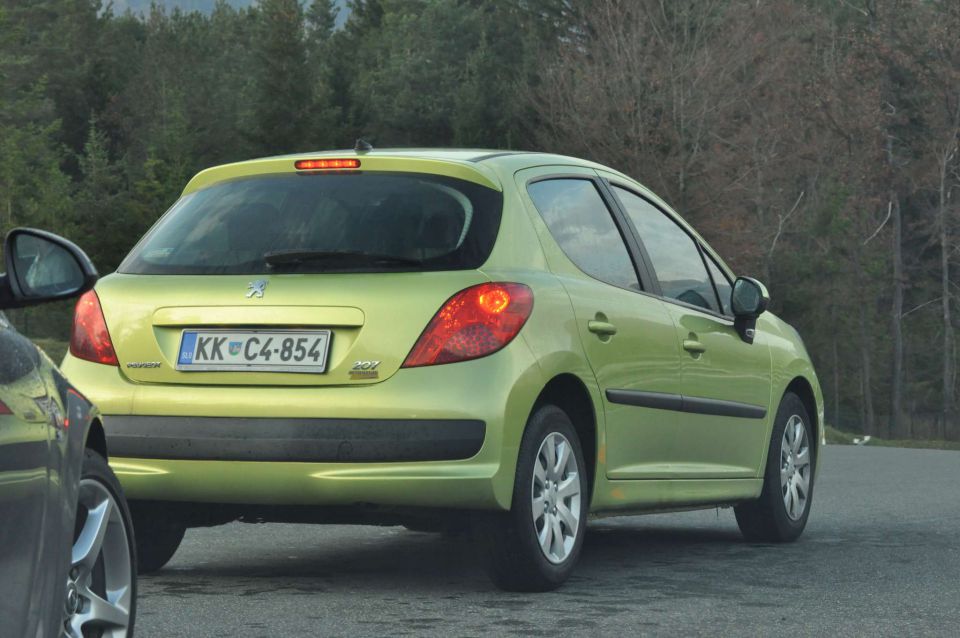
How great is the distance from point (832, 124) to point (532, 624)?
208 ft

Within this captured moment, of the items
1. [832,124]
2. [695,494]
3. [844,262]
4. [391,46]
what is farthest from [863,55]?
[695,494]

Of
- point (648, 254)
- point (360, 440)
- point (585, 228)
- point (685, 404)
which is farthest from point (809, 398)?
point (360, 440)

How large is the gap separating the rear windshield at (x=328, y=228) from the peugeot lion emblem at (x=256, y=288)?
0.33 ft

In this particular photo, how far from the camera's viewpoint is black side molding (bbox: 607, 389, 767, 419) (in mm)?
7047

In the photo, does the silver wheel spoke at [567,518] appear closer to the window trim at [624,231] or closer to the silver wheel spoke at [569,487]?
the silver wheel spoke at [569,487]

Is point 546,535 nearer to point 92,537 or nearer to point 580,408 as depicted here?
point 580,408

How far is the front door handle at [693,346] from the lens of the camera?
775cm

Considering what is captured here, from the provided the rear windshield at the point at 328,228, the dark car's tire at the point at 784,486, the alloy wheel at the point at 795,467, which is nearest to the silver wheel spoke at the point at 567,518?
the rear windshield at the point at 328,228

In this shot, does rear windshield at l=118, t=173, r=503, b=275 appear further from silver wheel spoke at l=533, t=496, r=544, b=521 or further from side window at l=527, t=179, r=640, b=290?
silver wheel spoke at l=533, t=496, r=544, b=521

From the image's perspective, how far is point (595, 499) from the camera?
6.87m

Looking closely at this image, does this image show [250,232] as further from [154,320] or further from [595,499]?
[595,499]

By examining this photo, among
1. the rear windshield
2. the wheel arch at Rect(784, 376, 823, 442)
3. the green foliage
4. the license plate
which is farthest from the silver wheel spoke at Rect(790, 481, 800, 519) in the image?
the green foliage

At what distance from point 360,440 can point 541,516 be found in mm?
825

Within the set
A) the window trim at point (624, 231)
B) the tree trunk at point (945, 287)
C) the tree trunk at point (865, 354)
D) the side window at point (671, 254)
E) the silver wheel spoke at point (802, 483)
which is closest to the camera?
the window trim at point (624, 231)
